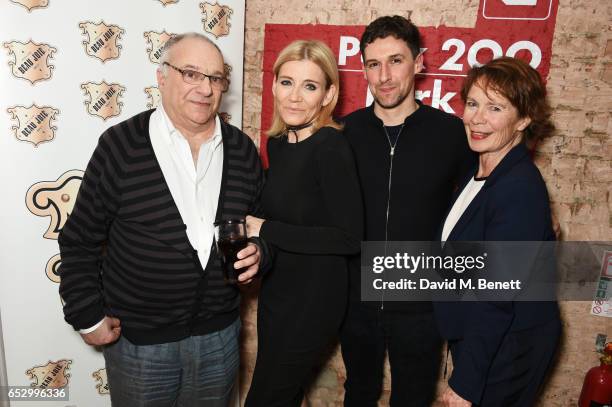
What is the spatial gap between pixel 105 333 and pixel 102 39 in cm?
137

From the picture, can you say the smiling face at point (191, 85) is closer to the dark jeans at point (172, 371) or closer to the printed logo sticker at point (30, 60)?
the printed logo sticker at point (30, 60)

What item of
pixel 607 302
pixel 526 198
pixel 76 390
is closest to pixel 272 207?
pixel 526 198

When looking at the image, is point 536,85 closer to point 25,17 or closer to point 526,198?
point 526,198

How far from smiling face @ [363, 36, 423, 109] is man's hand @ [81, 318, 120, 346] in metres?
1.53

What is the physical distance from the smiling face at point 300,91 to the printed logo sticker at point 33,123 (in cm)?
113

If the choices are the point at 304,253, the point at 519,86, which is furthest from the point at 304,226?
the point at 519,86

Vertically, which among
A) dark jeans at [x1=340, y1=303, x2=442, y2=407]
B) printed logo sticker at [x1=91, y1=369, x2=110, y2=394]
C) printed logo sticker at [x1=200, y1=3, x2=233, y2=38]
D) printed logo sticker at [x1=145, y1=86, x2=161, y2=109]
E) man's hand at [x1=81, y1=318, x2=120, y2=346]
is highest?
printed logo sticker at [x1=200, y1=3, x2=233, y2=38]

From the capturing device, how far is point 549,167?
2420mm

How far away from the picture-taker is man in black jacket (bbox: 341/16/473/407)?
195 cm

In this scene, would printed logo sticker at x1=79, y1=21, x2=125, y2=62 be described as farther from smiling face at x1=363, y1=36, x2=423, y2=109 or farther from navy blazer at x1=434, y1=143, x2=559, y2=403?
navy blazer at x1=434, y1=143, x2=559, y2=403

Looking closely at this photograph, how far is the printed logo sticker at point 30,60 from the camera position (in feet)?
6.32

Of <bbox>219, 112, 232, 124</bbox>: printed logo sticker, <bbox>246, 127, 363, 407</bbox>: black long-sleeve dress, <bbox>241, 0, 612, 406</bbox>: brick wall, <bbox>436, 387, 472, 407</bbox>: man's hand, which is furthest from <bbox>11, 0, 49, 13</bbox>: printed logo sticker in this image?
<bbox>436, 387, 472, 407</bbox>: man's hand

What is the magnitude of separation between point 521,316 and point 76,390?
224 cm

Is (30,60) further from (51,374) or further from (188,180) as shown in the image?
(51,374)
